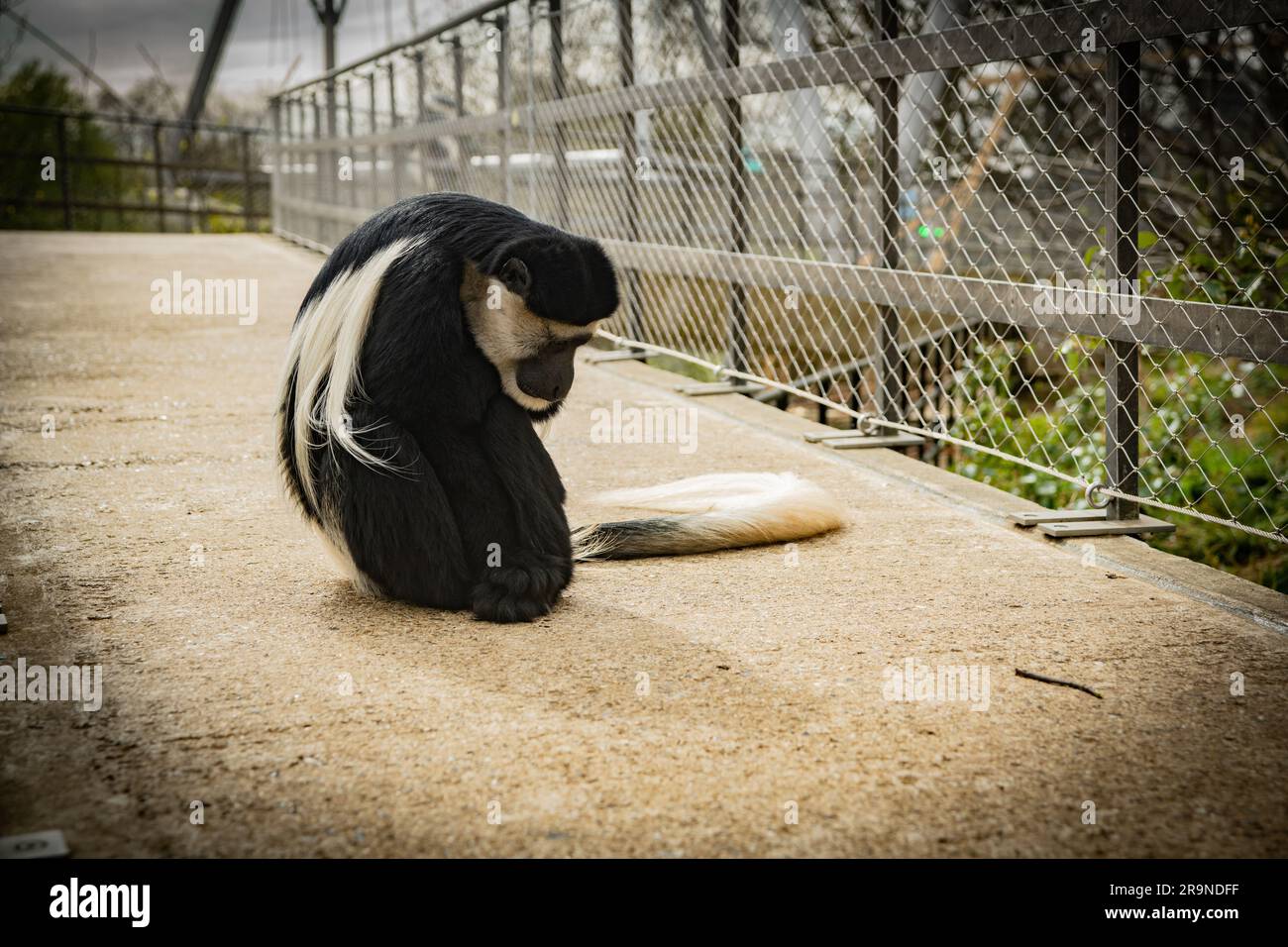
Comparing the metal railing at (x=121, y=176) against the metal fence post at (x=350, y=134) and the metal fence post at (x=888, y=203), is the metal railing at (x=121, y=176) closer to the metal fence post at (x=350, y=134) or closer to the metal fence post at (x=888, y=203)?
the metal fence post at (x=350, y=134)

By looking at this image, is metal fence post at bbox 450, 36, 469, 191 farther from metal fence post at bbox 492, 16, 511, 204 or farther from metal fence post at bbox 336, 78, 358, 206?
metal fence post at bbox 336, 78, 358, 206

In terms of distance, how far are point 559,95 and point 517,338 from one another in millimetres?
4307

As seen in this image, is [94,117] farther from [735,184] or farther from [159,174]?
[735,184]

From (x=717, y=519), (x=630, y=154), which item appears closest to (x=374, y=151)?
(x=630, y=154)

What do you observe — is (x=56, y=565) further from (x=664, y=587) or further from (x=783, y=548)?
(x=783, y=548)

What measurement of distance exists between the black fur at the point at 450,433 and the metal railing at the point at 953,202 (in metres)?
1.52

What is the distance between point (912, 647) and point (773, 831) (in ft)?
2.61

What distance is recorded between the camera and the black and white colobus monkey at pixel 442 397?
2.34 metres

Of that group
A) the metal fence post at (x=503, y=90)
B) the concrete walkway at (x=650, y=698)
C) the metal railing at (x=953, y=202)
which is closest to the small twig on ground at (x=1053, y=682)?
the concrete walkway at (x=650, y=698)

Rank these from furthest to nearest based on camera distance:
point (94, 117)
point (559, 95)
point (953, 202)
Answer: point (94, 117), point (559, 95), point (953, 202)

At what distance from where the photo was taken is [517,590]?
2412 mm

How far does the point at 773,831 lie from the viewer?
157 cm
